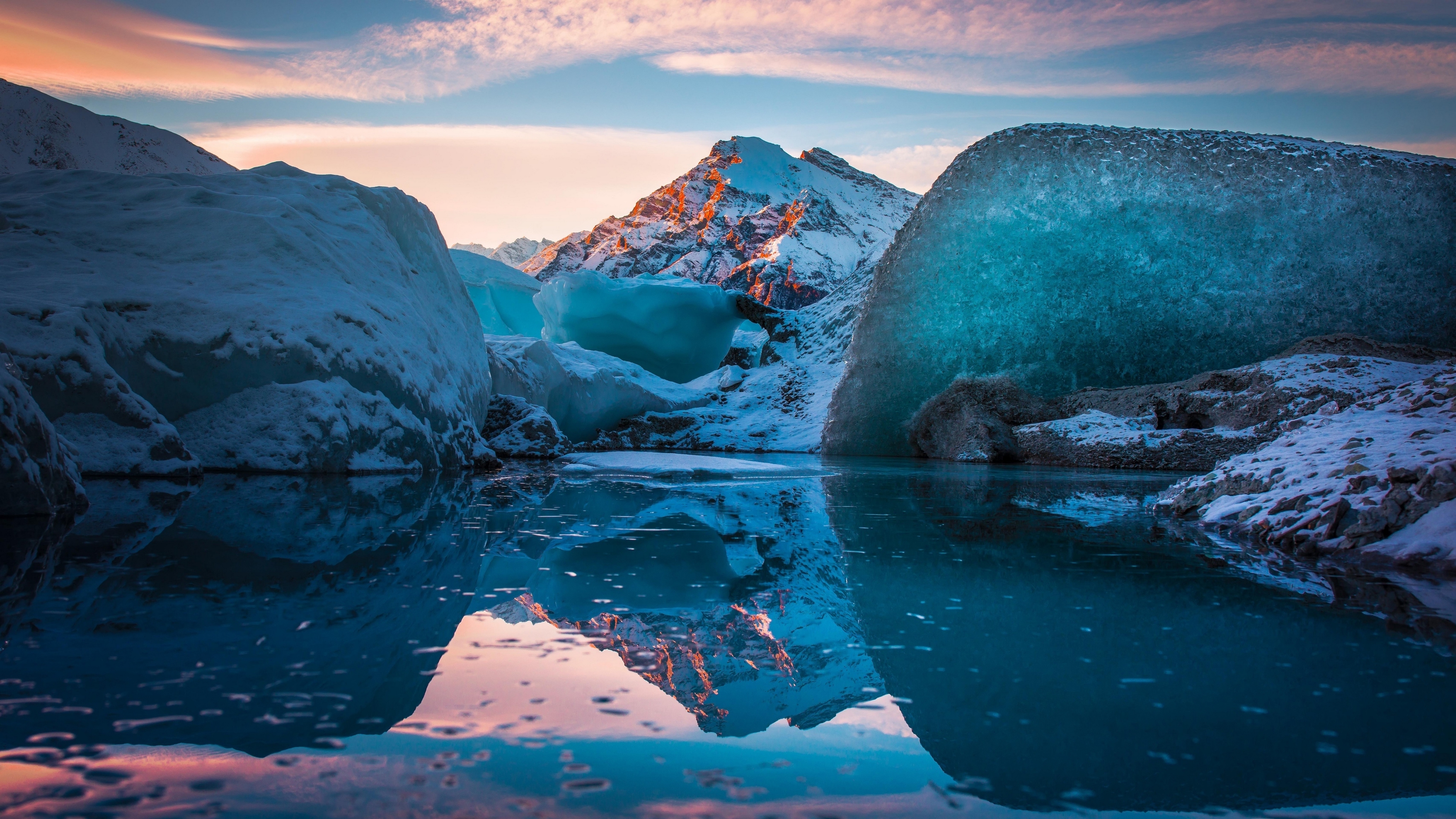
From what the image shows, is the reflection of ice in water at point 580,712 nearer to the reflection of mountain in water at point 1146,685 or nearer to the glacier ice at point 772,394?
the reflection of mountain in water at point 1146,685

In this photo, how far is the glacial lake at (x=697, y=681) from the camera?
2.55 feet

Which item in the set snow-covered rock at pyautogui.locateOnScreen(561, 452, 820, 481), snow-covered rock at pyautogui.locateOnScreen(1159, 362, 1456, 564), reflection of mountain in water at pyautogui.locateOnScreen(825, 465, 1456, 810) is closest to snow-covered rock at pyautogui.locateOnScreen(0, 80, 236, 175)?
snow-covered rock at pyautogui.locateOnScreen(561, 452, 820, 481)

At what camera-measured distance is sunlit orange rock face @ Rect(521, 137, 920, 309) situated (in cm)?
3912

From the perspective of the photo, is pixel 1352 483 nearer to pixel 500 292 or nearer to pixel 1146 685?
pixel 1146 685

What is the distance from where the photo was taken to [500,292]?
22344 mm

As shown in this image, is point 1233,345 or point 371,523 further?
point 1233,345

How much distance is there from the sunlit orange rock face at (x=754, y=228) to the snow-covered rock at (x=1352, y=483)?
112ft

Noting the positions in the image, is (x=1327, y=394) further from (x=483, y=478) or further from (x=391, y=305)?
(x=391, y=305)

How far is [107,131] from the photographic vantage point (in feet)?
24.6

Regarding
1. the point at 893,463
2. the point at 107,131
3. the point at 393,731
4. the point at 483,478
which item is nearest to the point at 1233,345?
the point at 893,463

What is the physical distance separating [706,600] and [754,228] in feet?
156

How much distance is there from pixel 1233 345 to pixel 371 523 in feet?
33.6

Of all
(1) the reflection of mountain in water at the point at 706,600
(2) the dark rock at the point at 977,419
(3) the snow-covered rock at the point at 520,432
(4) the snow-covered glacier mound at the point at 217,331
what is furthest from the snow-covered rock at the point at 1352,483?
(3) the snow-covered rock at the point at 520,432

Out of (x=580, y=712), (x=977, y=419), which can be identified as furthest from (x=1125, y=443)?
(x=580, y=712)
